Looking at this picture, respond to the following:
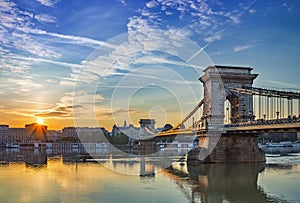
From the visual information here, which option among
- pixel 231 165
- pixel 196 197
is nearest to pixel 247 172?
pixel 231 165

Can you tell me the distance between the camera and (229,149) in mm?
29109

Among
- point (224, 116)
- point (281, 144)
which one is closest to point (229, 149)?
point (224, 116)

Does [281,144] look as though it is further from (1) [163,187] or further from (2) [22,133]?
(2) [22,133]

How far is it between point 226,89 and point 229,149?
4566 mm

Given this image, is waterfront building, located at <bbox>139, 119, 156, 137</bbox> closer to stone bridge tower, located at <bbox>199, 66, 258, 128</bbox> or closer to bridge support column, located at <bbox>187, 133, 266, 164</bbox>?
stone bridge tower, located at <bbox>199, 66, 258, 128</bbox>

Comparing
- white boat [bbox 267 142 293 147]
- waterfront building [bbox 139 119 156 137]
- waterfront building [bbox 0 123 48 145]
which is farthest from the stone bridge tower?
waterfront building [bbox 0 123 48 145]

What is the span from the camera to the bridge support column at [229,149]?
28.8 metres

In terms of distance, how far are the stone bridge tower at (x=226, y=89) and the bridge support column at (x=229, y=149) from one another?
1493 millimetres

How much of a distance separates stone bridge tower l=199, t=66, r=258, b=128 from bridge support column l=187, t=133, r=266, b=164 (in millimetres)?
1493

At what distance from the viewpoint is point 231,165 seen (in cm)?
2806

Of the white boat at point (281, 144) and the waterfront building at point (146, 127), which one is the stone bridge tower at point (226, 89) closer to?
the waterfront building at point (146, 127)

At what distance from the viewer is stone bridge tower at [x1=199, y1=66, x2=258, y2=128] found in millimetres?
29609

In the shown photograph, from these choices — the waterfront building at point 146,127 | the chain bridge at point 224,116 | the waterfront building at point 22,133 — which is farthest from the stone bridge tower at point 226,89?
the waterfront building at point 22,133

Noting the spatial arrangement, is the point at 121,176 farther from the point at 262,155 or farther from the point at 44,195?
the point at 262,155
